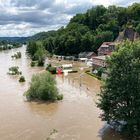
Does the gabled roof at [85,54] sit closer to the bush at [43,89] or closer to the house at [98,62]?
the house at [98,62]

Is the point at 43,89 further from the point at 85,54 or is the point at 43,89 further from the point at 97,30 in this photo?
the point at 97,30

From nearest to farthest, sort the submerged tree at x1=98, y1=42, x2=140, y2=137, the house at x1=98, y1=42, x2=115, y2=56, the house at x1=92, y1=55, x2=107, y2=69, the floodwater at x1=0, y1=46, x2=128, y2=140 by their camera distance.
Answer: the submerged tree at x1=98, y1=42, x2=140, y2=137 < the floodwater at x1=0, y1=46, x2=128, y2=140 < the house at x1=92, y1=55, x2=107, y2=69 < the house at x1=98, y1=42, x2=115, y2=56

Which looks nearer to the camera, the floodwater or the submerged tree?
the submerged tree

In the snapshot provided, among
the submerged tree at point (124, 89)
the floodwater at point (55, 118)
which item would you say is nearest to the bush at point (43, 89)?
the floodwater at point (55, 118)

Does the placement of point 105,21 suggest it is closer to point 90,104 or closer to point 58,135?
point 90,104

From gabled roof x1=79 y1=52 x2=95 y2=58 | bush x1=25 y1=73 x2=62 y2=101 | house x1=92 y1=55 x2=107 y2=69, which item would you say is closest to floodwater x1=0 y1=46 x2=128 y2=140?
bush x1=25 y1=73 x2=62 y2=101

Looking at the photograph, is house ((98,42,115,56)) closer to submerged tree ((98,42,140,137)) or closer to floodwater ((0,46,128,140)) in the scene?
floodwater ((0,46,128,140))

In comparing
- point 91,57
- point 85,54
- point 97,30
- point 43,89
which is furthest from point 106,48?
point 43,89
